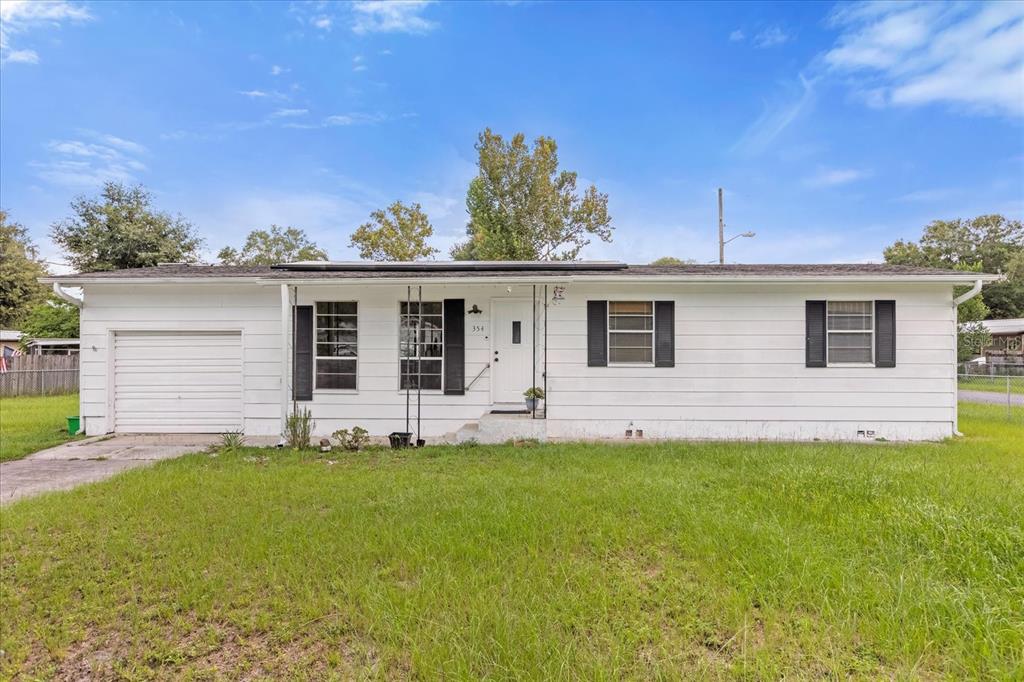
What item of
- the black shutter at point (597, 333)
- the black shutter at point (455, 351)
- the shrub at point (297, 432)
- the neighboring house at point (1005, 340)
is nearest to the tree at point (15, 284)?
the shrub at point (297, 432)

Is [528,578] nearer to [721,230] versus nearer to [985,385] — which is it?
[721,230]

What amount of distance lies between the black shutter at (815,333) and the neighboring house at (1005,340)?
23458 millimetres

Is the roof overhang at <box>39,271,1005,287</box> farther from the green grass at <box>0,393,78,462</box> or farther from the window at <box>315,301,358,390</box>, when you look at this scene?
the green grass at <box>0,393,78,462</box>

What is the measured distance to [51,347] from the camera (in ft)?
A: 64.1

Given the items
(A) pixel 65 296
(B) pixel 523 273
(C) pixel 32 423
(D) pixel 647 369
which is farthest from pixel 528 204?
(C) pixel 32 423

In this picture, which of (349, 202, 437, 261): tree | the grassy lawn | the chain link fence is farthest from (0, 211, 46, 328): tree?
the chain link fence

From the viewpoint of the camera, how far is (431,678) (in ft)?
6.67

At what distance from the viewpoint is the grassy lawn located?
2182 mm

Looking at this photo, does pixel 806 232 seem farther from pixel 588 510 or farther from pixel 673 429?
pixel 588 510

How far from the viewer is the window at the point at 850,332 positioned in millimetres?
7859

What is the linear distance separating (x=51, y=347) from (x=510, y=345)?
2289cm

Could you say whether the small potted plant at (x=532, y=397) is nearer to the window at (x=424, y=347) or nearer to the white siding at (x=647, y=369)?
the white siding at (x=647, y=369)

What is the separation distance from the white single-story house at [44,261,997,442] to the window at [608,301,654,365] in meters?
0.03

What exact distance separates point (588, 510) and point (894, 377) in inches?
280
